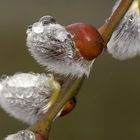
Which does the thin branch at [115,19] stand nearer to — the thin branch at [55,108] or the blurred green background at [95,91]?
the thin branch at [55,108]

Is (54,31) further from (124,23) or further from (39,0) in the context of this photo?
(39,0)

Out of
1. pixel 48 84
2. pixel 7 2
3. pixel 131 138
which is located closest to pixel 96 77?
pixel 131 138

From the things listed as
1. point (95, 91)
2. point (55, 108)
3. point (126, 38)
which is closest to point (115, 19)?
point (126, 38)

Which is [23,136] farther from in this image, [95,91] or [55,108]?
[95,91]

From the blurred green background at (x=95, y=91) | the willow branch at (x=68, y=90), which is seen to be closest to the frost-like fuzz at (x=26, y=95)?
the willow branch at (x=68, y=90)

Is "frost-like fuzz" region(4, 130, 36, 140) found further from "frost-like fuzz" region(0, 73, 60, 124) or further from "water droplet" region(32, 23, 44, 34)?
"water droplet" region(32, 23, 44, 34)

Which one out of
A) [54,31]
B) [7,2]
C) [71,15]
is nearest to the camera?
[54,31]

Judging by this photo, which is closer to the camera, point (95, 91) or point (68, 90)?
point (68, 90)
